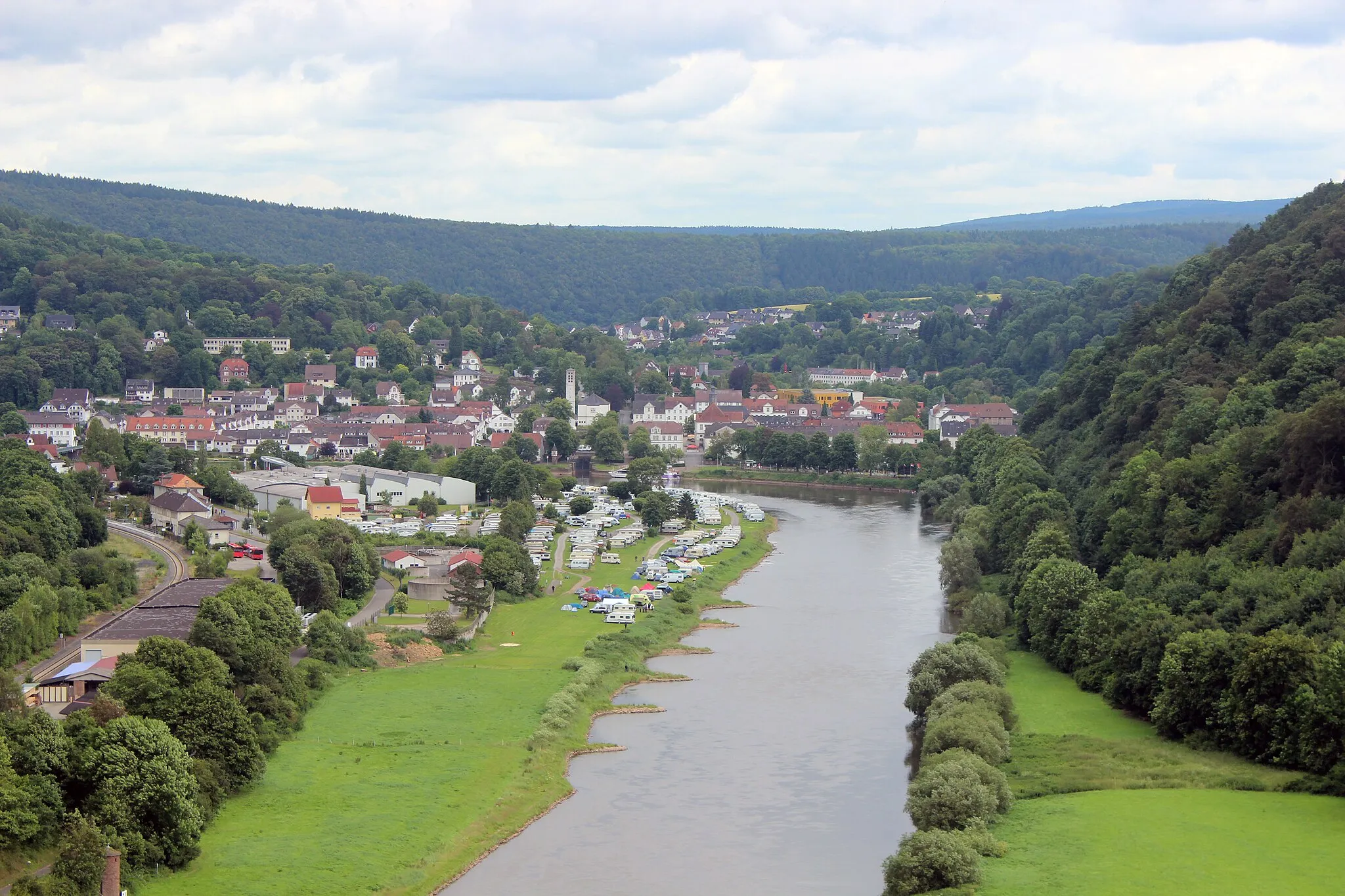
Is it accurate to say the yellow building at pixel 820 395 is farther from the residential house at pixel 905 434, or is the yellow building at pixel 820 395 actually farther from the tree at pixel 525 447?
the tree at pixel 525 447

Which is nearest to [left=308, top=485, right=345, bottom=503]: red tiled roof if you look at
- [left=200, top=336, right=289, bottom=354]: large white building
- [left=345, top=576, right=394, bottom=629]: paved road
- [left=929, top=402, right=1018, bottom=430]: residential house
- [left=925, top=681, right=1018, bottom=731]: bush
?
[left=345, top=576, right=394, bottom=629]: paved road

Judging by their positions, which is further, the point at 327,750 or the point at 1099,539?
the point at 1099,539

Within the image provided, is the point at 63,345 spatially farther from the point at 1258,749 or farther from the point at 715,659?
the point at 1258,749

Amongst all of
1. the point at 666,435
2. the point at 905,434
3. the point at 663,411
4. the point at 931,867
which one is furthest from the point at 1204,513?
the point at 663,411

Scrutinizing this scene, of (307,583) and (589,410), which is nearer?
(307,583)

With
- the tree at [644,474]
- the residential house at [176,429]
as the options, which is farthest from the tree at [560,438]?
the residential house at [176,429]

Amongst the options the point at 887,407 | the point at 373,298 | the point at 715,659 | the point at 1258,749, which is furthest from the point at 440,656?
the point at 373,298

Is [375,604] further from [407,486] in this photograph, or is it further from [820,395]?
[820,395]
